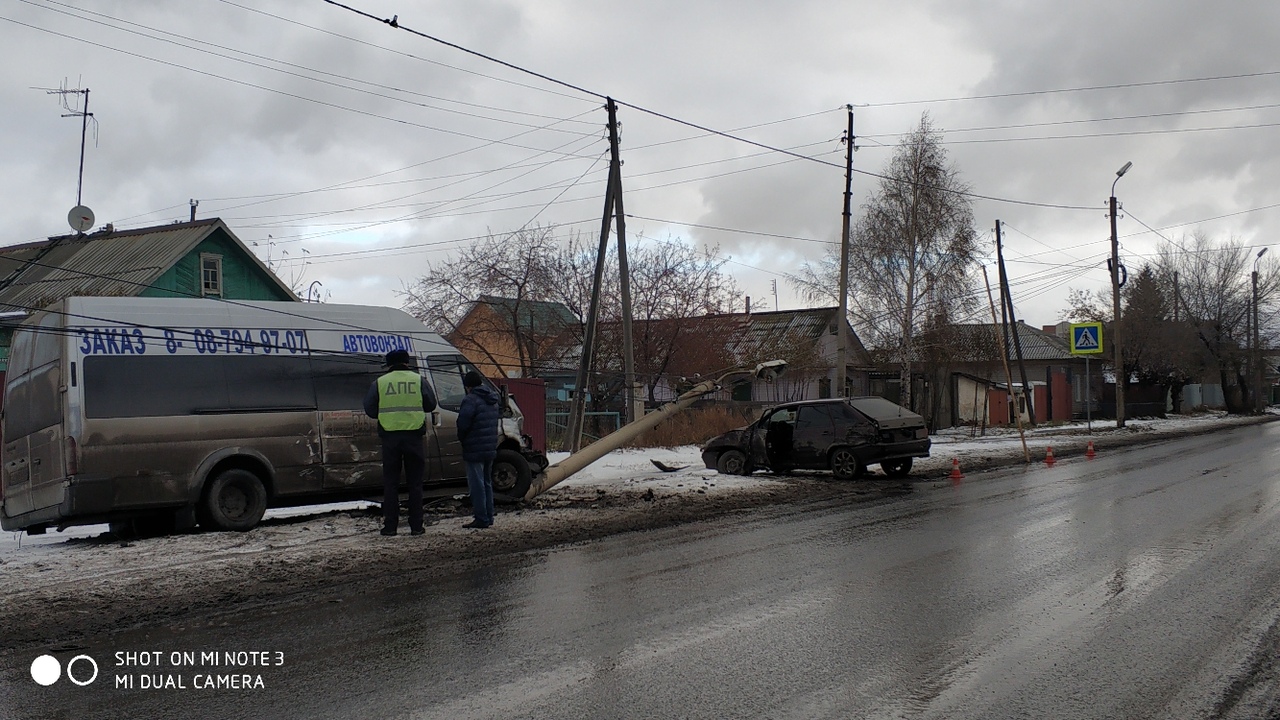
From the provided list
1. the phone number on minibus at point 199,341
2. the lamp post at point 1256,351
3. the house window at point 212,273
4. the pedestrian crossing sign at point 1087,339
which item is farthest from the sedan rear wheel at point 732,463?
the lamp post at point 1256,351

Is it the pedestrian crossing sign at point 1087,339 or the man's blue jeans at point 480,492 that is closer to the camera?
the man's blue jeans at point 480,492

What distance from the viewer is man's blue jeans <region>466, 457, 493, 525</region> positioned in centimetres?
1097

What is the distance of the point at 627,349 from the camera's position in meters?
21.3

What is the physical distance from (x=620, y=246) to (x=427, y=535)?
12.1m

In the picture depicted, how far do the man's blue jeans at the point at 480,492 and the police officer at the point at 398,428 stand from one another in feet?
2.24

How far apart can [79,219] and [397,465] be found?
61.3ft

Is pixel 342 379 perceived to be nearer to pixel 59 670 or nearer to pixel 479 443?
pixel 479 443

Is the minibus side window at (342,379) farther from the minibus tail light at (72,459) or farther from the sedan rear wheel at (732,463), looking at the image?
the sedan rear wheel at (732,463)

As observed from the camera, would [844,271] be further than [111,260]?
No

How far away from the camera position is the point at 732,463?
60.9 ft

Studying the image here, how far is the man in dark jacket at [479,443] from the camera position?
36.0ft

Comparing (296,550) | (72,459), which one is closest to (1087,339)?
(296,550)

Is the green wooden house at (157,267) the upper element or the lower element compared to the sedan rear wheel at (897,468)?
upper

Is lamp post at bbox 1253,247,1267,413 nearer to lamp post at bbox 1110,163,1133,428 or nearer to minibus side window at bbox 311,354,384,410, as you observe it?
lamp post at bbox 1110,163,1133,428
